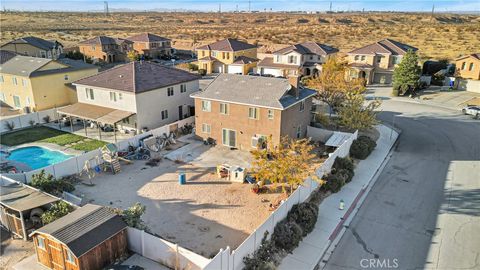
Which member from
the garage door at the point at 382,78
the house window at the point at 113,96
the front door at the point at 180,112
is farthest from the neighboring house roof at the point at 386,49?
the house window at the point at 113,96

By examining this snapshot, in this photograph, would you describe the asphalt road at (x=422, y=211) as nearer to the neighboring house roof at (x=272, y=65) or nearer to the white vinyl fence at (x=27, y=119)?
the neighboring house roof at (x=272, y=65)

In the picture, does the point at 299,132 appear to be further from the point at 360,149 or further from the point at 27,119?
the point at 27,119

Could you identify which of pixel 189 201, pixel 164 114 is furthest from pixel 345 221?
pixel 164 114

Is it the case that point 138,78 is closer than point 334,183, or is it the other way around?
point 334,183

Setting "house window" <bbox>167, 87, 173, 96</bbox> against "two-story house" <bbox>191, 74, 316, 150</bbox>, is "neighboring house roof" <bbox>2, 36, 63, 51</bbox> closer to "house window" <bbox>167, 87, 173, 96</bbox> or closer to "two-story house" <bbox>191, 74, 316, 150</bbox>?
"house window" <bbox>167, 87, 173, 96</bbox>

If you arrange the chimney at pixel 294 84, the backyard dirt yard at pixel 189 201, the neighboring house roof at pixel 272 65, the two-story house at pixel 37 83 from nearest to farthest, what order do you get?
1. the backyard dirt yard at pixel 189 201
2. the chimney at pixel 294 84
3. the two-story house at pixel 37 83
4. the neighboring house roof at pixel 272 65

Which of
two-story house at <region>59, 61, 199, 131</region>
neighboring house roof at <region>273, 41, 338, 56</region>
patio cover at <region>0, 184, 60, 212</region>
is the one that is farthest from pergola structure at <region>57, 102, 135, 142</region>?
neighboring house roof at <region>273, 41, 338, 56</region>

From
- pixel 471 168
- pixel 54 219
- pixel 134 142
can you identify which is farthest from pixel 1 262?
pixel 471 168
